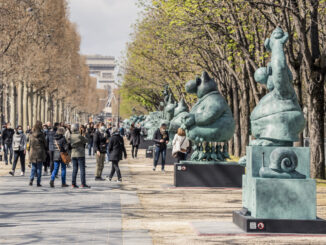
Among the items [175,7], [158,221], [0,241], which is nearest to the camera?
Result: [0,241]

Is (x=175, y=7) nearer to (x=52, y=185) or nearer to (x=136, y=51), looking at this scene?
(x=52, y=185)

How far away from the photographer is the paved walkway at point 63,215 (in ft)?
31.3

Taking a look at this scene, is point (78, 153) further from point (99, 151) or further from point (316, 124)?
point (316, 124)

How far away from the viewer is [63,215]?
39.5 ft

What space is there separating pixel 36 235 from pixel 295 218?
372 centimetres

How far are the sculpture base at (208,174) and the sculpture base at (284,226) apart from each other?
8.14 m

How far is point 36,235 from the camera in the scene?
9.76 metres

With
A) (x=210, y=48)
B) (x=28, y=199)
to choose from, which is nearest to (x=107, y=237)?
(x=28, y=199)

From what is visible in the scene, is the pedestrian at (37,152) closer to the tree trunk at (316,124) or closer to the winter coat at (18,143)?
the winter coat at (18,143)

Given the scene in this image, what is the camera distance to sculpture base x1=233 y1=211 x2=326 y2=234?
32.9 feet

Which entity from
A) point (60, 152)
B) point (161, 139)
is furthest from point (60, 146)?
point (161, 139)

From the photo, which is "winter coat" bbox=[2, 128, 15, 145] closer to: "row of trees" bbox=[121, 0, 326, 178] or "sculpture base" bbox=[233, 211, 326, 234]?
"row of trees" bbox=[121, 0, 326, 178]

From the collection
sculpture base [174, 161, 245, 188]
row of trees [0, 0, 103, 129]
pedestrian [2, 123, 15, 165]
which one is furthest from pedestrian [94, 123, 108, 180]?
row of trees [0, 0, 103, 129]

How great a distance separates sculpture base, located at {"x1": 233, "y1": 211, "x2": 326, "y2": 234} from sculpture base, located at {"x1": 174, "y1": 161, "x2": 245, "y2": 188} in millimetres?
8135
